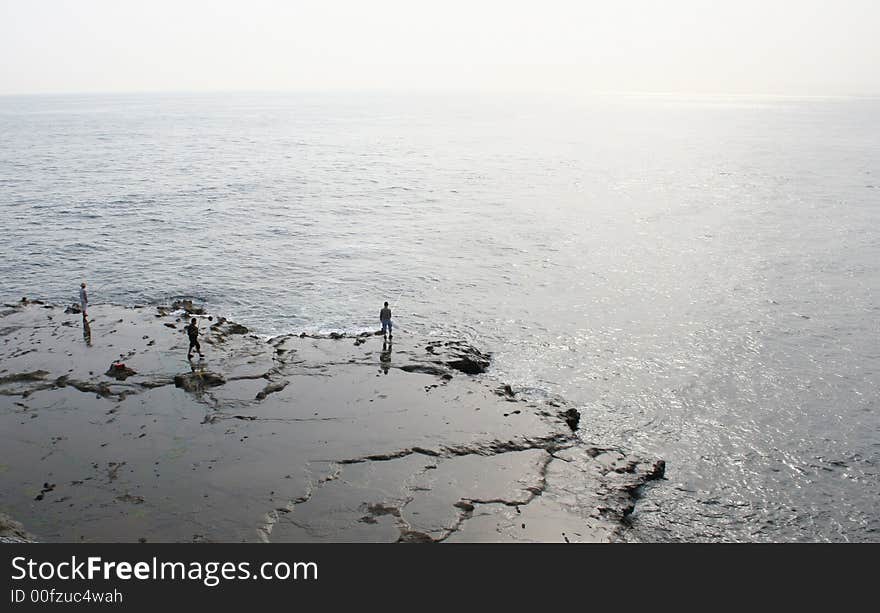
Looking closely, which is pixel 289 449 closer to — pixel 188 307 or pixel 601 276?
pixel 188 307

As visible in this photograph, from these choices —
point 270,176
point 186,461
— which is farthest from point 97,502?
point 270,176

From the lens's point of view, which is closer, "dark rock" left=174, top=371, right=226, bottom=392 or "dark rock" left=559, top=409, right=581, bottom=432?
"dark rock" left=559, top=409, right=581, bottom=432

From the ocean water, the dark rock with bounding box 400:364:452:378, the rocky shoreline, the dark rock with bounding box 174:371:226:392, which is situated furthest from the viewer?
the dark rock with bounding box 400:364:452:378

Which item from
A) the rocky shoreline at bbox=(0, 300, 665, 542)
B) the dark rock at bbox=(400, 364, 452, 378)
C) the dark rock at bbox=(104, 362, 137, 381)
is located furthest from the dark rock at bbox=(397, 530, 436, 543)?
the dark rock at bbox=(104, 362, 137, 381)

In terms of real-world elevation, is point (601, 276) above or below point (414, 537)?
above

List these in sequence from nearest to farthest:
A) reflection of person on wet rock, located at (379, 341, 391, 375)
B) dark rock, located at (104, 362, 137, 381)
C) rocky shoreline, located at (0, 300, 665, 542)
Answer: rocky shoreline, located at (0, 300, 665, 542) < dark rock, located at (104, 362, 137, 381) < reflection of person on wet rock, located at (379, 341, 391, 375)

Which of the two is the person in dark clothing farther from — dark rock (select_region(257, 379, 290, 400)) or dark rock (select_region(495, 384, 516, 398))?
dark rock (select_region(495, 384, 516, 398))

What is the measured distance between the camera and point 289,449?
20.0 m

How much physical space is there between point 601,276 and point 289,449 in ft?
87.7

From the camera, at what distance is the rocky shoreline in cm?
1648

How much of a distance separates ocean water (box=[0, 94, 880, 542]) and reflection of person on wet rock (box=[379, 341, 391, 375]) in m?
1.37

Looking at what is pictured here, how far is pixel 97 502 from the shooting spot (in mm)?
16906

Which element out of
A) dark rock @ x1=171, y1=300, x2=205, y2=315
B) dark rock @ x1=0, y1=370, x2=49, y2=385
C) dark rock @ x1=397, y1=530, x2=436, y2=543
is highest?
dark rock @ x1=171, y1=300, x2=205, y2=315

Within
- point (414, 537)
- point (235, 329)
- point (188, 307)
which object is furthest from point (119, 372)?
point (414, 537)
